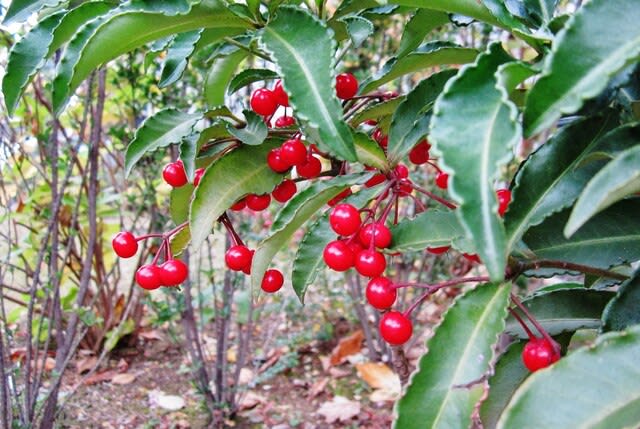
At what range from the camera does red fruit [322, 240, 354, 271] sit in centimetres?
69

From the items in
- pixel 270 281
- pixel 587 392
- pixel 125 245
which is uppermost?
pixel 125 245

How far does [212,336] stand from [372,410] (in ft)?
3.12

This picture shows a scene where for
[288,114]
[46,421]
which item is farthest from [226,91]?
[46,421]

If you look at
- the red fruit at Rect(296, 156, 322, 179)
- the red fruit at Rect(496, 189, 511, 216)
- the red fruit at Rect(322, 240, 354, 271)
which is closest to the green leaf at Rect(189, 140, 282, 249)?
the red fruit at Rect(296, 156, 322, 179)

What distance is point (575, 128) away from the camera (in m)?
0.63

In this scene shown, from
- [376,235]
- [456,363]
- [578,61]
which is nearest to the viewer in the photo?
[578,61]

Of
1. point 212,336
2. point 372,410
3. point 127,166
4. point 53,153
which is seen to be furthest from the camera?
point 212,336

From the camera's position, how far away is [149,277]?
0.83 meters

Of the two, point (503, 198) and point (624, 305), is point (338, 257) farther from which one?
point (624, 305)

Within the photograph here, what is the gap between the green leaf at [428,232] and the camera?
2.23ft

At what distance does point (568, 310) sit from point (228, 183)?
0.49m

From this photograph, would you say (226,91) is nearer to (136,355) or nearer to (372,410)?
(372,410)

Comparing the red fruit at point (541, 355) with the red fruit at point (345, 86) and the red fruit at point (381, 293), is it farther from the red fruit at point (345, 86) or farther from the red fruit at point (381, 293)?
the red fruit at point (345, 86)

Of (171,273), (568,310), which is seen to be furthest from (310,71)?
(568,310)
